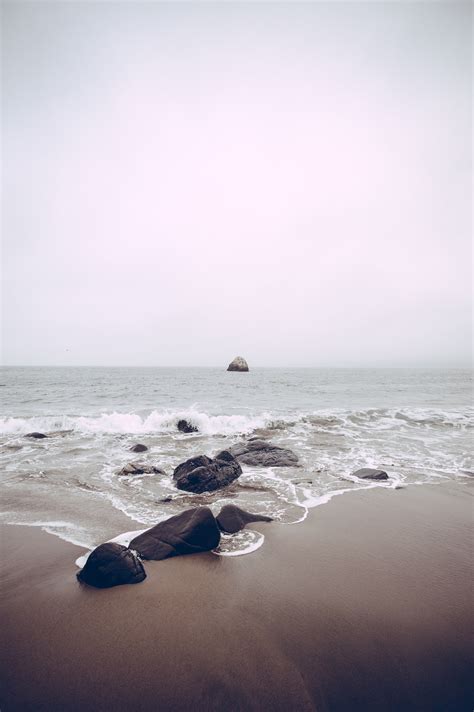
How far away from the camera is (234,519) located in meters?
5.95

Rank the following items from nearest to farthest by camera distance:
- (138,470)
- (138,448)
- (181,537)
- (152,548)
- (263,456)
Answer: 1. (152,548)
2. (181,537)
3. (138,470)
4. (263,456)
5. (138,448)

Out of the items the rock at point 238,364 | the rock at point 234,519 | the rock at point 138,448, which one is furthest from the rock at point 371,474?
the rock at point 238,364

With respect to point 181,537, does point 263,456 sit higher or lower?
lower

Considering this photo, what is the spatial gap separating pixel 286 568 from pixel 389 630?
58.7 inches

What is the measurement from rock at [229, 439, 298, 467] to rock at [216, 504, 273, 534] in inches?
152

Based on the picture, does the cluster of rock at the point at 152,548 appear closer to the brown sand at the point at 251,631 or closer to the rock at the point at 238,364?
the brown sand at the point at 251,631

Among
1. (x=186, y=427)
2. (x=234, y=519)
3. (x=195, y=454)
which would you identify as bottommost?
(x=195, y=454)

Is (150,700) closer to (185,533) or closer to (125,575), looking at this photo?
(125,575)

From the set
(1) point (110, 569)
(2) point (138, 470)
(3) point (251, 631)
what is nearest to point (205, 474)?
(2) point (138, 470)

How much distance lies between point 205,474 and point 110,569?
4.14 m

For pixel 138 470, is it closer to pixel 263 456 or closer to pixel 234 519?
pixel 263 456

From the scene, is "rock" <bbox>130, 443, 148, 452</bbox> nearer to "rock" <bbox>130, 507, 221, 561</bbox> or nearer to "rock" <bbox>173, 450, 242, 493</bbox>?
"rock" <bbox>173, 450, 242, 493</bbox>

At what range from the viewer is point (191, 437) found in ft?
48.0

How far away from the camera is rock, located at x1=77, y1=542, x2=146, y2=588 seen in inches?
163
